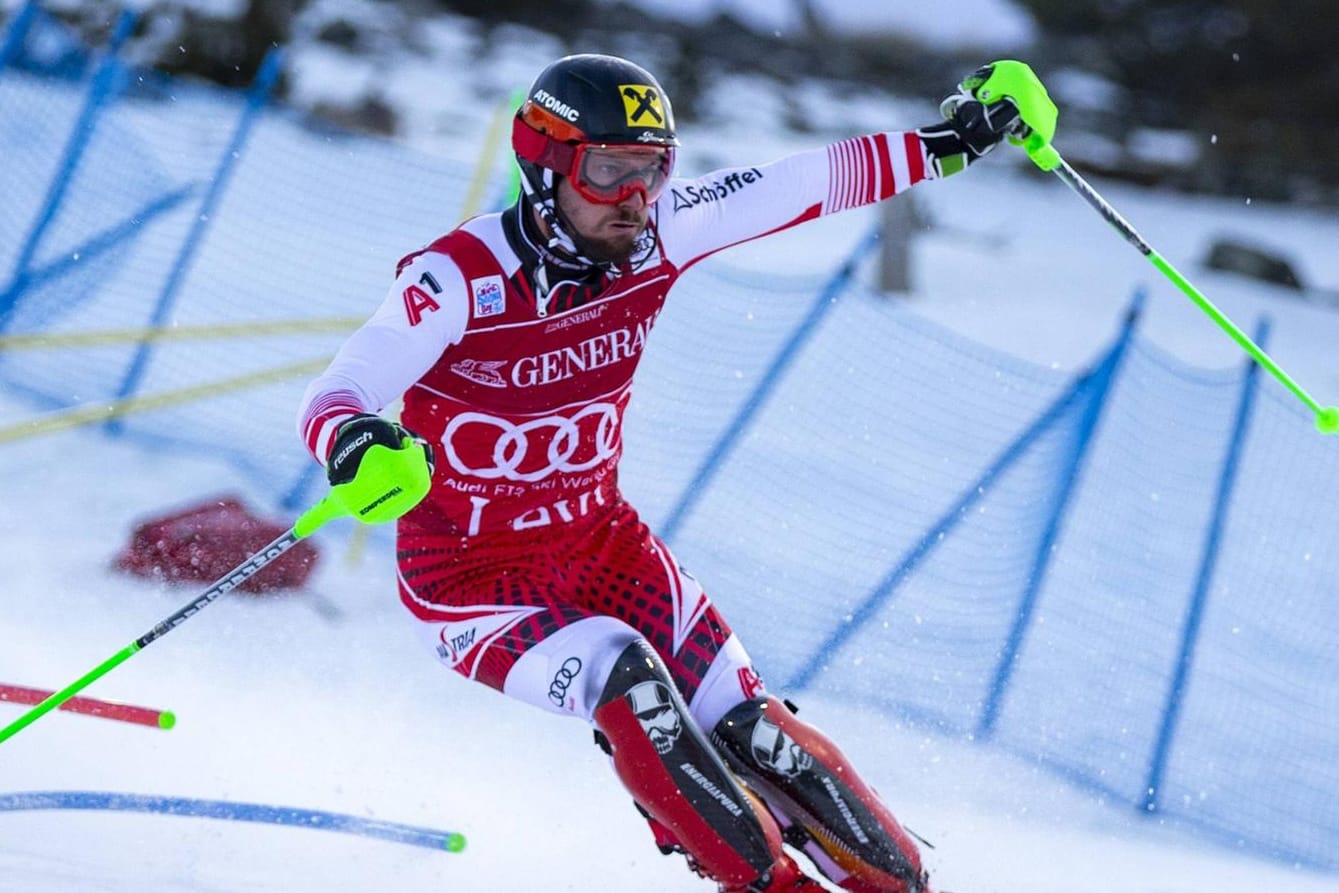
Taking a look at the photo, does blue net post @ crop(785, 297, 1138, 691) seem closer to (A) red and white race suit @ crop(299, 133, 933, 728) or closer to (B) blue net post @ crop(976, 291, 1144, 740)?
(B) blue net post @ crop(976, 291, 1144, 740)

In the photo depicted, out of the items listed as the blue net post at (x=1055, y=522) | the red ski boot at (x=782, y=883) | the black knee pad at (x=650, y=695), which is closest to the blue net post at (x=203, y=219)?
the blue net post at (x=1055, y=522)

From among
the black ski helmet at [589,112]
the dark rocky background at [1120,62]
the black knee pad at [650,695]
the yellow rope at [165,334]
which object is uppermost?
the dark rocky background at [1120,62]

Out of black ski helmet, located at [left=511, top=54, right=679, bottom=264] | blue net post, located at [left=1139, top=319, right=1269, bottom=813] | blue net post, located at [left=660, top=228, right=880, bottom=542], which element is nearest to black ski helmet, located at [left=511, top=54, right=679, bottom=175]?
black ski helmet, located at [left=511, top=54, right=679, bottom=264]

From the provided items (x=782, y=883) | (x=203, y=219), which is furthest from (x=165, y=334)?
(x=782, y=883)

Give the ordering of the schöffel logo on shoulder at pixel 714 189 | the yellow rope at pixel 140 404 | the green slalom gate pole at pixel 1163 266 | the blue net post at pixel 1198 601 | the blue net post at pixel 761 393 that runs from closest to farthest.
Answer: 1. the schöffel logo on shoulder at pixel 714 189
2. the green slalom gate pole at pixel 1163 266
3. the blue net post at pixel 1198 601
4. the blue net post at pixel 761 393
5. the yellow rope at pixel 140 404

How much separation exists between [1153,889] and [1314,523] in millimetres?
3460

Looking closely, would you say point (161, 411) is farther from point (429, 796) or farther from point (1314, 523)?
point (1314, 523)

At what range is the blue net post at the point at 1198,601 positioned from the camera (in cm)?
562

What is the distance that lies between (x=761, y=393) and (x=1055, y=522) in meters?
1.17

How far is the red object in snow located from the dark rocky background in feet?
39.0

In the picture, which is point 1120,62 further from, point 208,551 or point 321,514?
point 321,514

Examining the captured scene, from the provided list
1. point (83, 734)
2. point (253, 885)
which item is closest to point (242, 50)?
point (83, 734)

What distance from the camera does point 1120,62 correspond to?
68.8 ft

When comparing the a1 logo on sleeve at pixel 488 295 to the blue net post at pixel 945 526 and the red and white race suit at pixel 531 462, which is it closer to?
the red and white race suit at pixel 531 462
